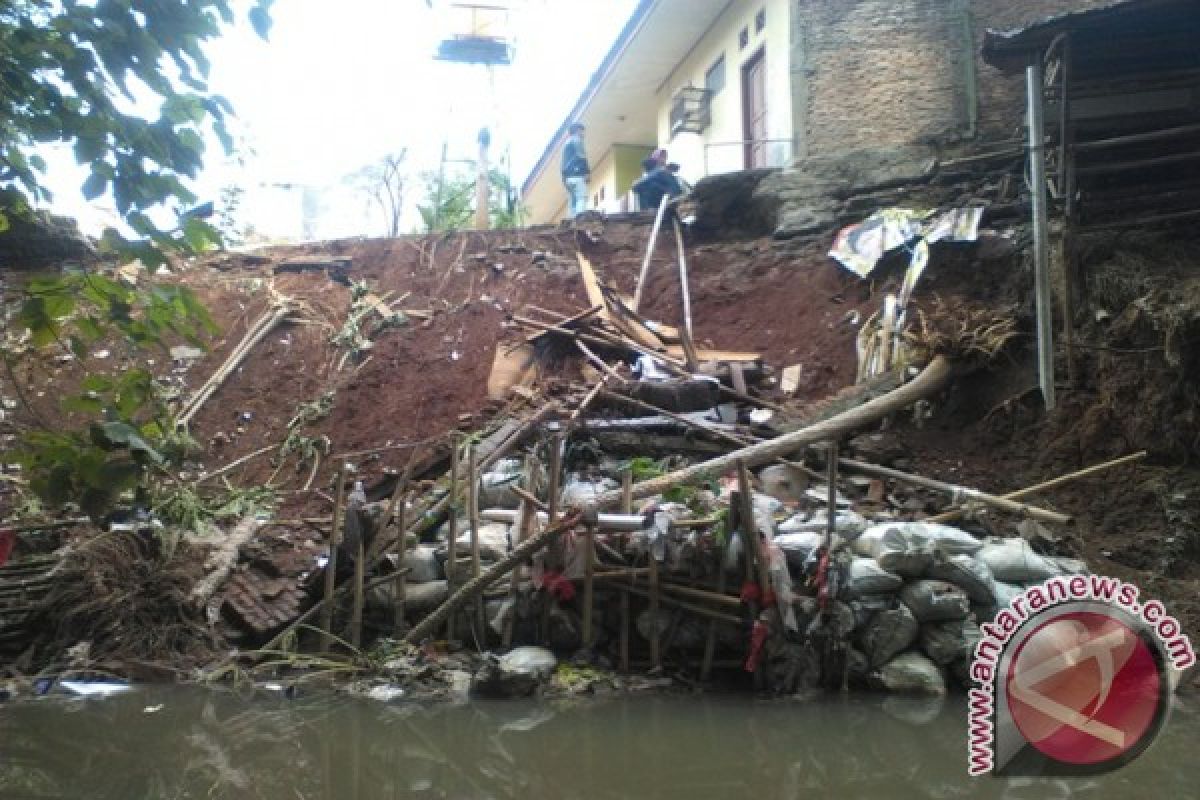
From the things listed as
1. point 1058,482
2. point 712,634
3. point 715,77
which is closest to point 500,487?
point 712,634

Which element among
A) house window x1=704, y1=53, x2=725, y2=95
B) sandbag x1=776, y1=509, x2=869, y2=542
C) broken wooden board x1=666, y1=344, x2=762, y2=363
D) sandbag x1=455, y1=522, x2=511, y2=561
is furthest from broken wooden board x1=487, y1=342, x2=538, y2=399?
house window x1=704, y1=53, x2=725, y2=95

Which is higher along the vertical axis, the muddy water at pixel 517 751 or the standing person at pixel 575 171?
the standing person at pixel 575 171

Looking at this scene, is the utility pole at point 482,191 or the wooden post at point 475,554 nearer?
the wooden post at point 475,554

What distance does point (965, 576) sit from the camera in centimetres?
546

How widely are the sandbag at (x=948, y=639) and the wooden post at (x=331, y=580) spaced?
11.2ft

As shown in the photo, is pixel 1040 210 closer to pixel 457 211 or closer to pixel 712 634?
pixel 712 634

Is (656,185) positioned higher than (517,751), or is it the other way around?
(656,185)

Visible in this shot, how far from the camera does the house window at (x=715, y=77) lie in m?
13.5

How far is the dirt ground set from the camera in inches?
263

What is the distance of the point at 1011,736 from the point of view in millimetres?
2609

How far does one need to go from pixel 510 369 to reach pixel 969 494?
4.64 m

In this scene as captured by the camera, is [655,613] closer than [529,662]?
No

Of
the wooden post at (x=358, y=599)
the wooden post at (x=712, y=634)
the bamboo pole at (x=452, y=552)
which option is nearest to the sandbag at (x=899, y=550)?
the wooden post at (x=712, y=634)

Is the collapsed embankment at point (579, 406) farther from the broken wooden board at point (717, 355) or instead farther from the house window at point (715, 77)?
the house window at point (715, 77)
